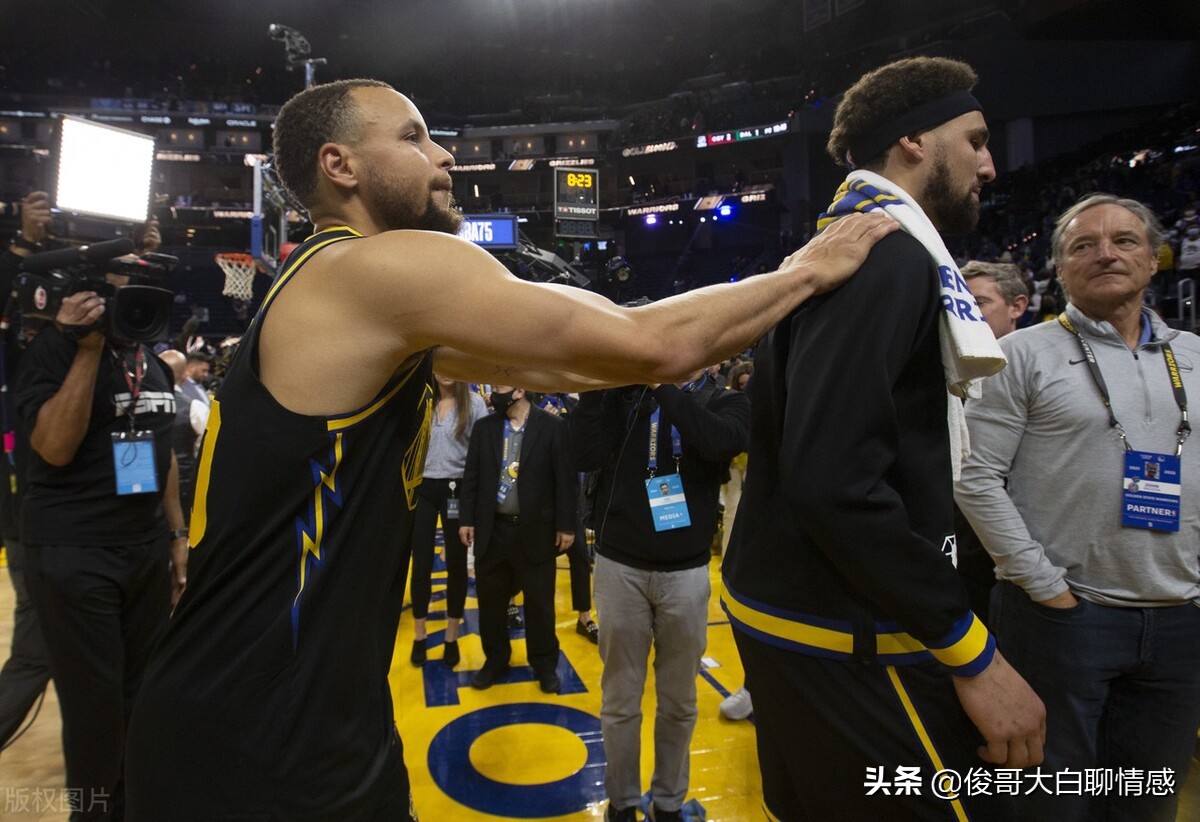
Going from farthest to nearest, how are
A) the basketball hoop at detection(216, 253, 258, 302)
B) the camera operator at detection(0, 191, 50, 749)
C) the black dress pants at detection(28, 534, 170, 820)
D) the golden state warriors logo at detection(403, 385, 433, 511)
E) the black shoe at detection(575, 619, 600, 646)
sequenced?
the basketball hoop at detection(216, 253, 258, 302), the black shoe at detection(575, 619, 600, 646), the camera operator at detection(0, 191, 50, 749), the black dress pants at detection(28, 534, 170, 820), the golden state warriors logo at detection(403, 385, 433, 511)

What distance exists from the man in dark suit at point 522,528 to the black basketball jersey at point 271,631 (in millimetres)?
3195

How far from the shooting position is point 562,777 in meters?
3.48

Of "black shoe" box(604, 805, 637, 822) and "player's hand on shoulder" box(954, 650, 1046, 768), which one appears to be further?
"black shoe" box(604, 805, 637, 822)

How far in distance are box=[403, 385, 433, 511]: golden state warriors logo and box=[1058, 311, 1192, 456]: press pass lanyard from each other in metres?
2.17

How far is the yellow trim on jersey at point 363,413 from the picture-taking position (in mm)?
1330

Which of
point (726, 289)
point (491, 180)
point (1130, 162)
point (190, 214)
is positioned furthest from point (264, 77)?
point (726, 289)

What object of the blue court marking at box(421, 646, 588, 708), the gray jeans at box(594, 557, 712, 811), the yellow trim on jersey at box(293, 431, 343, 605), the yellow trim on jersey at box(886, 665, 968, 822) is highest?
the yellow trim on jersey at box(293, 431, 343, 605)

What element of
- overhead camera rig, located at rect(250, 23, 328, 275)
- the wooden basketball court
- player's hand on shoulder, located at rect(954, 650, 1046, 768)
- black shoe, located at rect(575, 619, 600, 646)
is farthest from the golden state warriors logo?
overhead camera rig, located at rect(250, 23, 328, 275)

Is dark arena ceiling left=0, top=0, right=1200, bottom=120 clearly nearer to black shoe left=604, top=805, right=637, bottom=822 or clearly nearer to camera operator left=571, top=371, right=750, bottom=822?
camera operator left=571, top=371, right=750, bottom=822

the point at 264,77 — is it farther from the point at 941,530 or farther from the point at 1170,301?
the point at 941,530

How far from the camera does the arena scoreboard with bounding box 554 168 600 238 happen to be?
9844mm

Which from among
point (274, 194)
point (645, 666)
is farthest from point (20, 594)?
point (274, 194)

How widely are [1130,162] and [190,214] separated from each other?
1325 inches

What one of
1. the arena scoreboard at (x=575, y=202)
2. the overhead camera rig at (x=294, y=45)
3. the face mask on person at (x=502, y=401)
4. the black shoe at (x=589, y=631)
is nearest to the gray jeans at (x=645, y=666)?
the face mask on person at (x=502, y=401)
